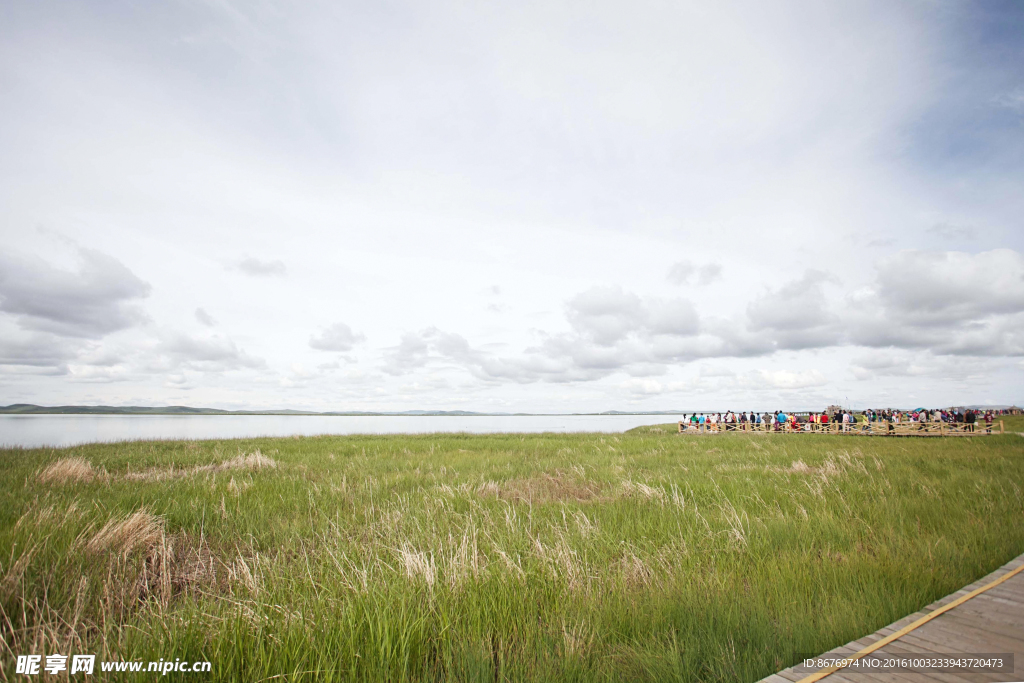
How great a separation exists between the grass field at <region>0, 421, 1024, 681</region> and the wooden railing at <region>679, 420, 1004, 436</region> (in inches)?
1010

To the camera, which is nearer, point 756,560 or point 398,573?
point 398,573

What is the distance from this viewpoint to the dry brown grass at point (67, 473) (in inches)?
385

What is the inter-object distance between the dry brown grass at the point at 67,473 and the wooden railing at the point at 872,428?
129ft

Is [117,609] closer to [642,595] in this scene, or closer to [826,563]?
[642,595]

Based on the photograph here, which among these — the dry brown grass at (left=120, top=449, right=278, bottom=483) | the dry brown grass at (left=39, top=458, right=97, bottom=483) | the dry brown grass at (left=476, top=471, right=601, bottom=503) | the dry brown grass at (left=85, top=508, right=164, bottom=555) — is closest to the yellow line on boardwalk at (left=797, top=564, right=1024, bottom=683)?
the dry brown grass at (left=476, top=471, right=601, bottom=503)

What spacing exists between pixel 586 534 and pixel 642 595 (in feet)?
6.18

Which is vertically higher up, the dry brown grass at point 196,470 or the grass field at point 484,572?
the grass field at point 484,572

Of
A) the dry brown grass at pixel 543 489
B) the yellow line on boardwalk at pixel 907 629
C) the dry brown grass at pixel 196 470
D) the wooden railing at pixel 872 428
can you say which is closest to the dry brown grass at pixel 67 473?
the dry brown grass at pixel 196 470

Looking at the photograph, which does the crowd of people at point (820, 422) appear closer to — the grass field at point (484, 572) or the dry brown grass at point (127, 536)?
the grass field at point (484, 572)

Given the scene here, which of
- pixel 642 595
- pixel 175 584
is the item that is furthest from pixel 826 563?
pixel 175 584

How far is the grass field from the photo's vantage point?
10.6 feet

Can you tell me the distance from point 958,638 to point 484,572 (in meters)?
3.73

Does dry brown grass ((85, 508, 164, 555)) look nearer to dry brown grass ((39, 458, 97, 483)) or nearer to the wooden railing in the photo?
dry brown grass ((39, 458, 97, 483))

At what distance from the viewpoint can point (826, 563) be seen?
15.3 ft
